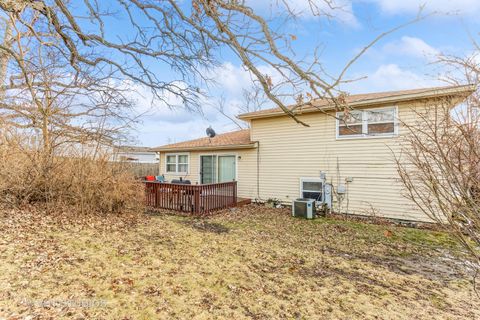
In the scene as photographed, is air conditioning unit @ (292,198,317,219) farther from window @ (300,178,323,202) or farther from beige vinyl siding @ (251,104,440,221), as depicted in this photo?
beige vinyl siding @ (251,104,440,221)

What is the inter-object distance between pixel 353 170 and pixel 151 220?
6.57 meters

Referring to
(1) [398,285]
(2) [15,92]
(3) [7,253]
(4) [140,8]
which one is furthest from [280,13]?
(2) [15,92]

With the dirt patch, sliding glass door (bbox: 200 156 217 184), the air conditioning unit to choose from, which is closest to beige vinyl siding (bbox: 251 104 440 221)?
the air conditioning unit

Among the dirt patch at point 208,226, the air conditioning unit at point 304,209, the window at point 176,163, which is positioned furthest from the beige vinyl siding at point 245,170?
the dirt patch at point 208,226

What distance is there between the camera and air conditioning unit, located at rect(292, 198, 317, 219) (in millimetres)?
7926

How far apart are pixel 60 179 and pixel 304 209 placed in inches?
274

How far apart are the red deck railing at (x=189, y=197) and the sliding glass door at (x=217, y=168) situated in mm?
1808

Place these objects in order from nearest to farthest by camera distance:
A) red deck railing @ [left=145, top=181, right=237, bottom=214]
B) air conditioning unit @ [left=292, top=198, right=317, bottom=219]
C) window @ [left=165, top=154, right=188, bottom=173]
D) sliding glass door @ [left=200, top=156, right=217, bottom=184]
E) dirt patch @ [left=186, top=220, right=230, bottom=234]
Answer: dirt patch @ [left=186, top=220, right=230, bottom=234] → air conditioning unit @ [left=292, top=198, right=317, bottom=219] → red deck railing @ [left=145, top=181, right=237, bottom=214] → sliding glass door @ [left=200, top=156, right=217, bottom=184] → window @ [left=165, top=154, right=188, bottom=173]

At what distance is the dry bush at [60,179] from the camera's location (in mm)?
5840

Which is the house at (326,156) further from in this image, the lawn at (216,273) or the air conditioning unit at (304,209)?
the lawn at (216,273)

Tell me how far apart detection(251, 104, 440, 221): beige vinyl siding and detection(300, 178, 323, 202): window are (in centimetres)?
17

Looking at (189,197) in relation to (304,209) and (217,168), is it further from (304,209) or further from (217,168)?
(304,209)

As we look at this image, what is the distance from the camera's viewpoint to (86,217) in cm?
602

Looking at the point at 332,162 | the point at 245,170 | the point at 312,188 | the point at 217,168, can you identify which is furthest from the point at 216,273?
the point at 217,168
